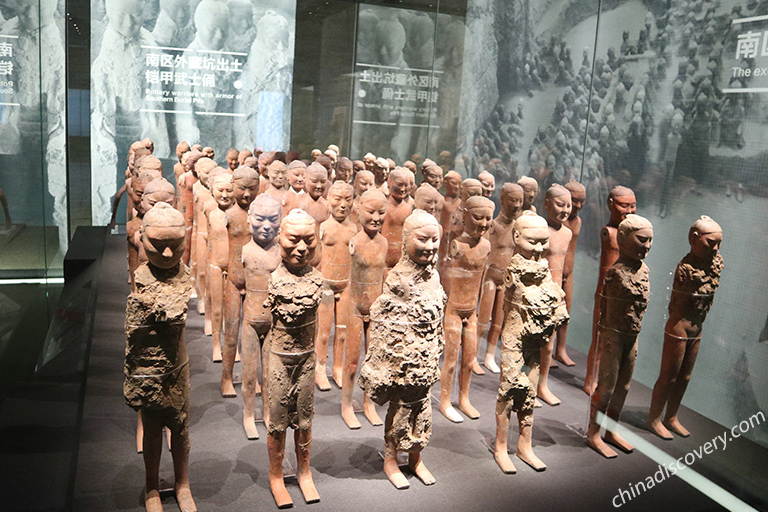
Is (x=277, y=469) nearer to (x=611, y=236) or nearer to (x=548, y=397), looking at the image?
(x=548, y=397)

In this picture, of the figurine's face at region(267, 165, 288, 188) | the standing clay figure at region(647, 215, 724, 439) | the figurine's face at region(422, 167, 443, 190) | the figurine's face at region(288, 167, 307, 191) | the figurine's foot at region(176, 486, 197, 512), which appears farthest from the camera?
the figurine's face at region(422, 167, 443, 190)

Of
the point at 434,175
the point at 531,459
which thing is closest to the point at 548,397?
the point at 531,459

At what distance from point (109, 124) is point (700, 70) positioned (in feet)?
26.7

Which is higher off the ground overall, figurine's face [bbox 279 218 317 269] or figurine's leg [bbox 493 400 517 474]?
figurine's face [bbox 279 218 317 269]

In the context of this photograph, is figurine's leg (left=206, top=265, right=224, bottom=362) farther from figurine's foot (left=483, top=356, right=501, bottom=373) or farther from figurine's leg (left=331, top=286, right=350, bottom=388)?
figurine's foot (left=483, top=356, right=501, bottom=373)

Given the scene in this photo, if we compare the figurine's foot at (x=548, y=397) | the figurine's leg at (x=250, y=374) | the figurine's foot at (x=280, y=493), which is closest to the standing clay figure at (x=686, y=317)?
the figurine's foot at (x=548, y=397)

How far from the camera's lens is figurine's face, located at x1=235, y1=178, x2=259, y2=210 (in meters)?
4.51

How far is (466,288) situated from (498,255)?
0.75 m

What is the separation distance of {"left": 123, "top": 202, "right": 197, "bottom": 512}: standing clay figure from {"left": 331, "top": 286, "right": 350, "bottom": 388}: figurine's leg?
1.67 m

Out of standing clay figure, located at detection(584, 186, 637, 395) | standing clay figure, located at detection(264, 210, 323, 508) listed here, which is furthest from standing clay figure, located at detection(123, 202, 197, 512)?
standing clay figure, located at detection(584, 186, 637, 395)

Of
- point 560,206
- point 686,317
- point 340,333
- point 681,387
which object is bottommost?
point 681,387

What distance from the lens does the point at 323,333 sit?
197 inches

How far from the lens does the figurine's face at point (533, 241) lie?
150 inches

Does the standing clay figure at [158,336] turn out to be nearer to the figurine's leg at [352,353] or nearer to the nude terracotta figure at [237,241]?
the nude terracotta figure at [237,241]
